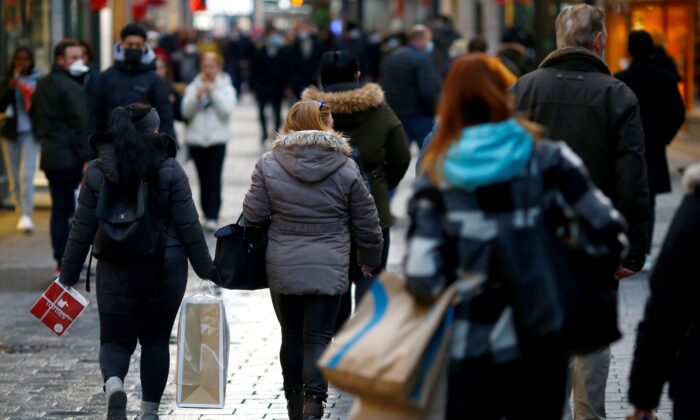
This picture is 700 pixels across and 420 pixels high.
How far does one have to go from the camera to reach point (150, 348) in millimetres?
6848

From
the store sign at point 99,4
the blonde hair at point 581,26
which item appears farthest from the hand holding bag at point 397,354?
the store sign at point 99,4

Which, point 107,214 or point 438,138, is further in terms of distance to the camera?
point 107,214

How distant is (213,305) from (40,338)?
2.99 m

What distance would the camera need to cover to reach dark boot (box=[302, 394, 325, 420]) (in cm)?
676

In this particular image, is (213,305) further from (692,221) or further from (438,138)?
(692,221)

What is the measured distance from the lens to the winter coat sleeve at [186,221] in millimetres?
6707

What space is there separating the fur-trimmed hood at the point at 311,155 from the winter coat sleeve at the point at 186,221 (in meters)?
0.46

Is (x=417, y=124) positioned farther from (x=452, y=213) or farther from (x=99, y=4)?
(x=452, y=213)

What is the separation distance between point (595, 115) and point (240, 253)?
1.79 metres

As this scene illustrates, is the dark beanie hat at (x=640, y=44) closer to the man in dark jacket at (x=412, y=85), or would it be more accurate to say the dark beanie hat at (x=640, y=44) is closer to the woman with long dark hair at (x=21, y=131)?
the man in dark jacket at (x=412, y=85)

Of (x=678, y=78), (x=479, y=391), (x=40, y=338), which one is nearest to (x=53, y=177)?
(x=40, y=338)

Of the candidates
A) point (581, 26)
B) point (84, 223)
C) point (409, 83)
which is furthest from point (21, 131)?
point (581, 26)

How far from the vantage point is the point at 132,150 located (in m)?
6.59

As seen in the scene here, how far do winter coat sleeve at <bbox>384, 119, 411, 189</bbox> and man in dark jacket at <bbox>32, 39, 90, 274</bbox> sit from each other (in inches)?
146
